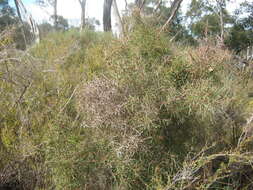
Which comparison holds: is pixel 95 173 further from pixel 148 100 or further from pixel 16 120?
pixel 16 120

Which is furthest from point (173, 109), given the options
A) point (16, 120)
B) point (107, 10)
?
point (107, 10)

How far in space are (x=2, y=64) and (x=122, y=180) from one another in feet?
6.11

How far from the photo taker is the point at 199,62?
8.52ft

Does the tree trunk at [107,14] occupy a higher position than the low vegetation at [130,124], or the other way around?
the tree trunk at [107,14]

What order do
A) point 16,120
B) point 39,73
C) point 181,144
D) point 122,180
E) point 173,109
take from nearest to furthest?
1. point 122,180
2. point 173,109
3. point 181,144
4. point 16,120
5. point 39,73

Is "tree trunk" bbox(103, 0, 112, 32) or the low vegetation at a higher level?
"tree trunk" bbox(103, 0, 112, 32)

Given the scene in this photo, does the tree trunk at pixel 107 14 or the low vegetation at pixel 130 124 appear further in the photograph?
the tree trunk at pixel 107 14

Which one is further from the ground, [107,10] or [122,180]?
[107,10]

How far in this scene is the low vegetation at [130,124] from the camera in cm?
224

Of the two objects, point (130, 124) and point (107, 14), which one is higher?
point (107, 14)

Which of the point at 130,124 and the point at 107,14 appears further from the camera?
the point at 107,14

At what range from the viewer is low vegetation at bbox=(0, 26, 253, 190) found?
7.34ft

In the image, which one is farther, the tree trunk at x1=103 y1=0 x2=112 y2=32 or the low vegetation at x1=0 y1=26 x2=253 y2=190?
the tree trunk at x1=103 y1=0 x2=112 y2=32

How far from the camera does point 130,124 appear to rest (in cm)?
229
